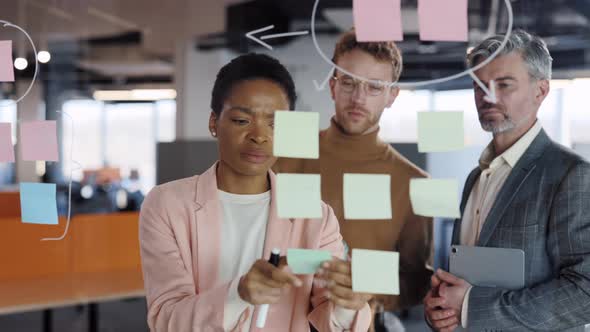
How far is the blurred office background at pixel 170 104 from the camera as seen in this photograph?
4.90ft

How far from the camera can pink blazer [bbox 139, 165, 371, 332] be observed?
1.30 metres

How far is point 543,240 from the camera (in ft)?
4.40

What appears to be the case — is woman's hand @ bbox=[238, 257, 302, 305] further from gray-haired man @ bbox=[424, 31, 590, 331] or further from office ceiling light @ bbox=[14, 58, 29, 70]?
office ceiling light @ bbox=[14, 58, 29, 70]

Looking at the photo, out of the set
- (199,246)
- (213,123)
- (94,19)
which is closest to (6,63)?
(213,123)

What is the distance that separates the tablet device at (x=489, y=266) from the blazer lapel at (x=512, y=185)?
3cm

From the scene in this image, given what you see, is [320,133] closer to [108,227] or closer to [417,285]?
[417,285]

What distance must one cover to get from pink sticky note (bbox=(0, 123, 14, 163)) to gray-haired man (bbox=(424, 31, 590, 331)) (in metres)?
1.21

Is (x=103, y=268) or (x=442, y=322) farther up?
(x=442, y=322)

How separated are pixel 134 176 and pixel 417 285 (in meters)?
2.96

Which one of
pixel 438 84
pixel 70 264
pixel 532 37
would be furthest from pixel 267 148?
pixel 70 264

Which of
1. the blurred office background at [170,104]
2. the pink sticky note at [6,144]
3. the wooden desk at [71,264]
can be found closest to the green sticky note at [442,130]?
the blurred office background at [170,104]

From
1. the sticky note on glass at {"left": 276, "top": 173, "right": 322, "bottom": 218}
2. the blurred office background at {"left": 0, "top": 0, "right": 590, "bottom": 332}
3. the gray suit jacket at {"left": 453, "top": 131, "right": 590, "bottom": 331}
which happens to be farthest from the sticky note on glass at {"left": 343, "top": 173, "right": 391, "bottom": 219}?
the gray suit jacket at {"left": 453, "top": 131, "right": 590, "bottom": 331}

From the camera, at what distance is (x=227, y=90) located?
138 cm

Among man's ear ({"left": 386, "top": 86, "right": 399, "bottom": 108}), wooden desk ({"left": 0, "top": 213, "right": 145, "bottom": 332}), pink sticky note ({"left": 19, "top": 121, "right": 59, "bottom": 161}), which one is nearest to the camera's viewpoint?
man's ear ({"left": 386, "top": 86, "right": 399, "bottom": 108})
